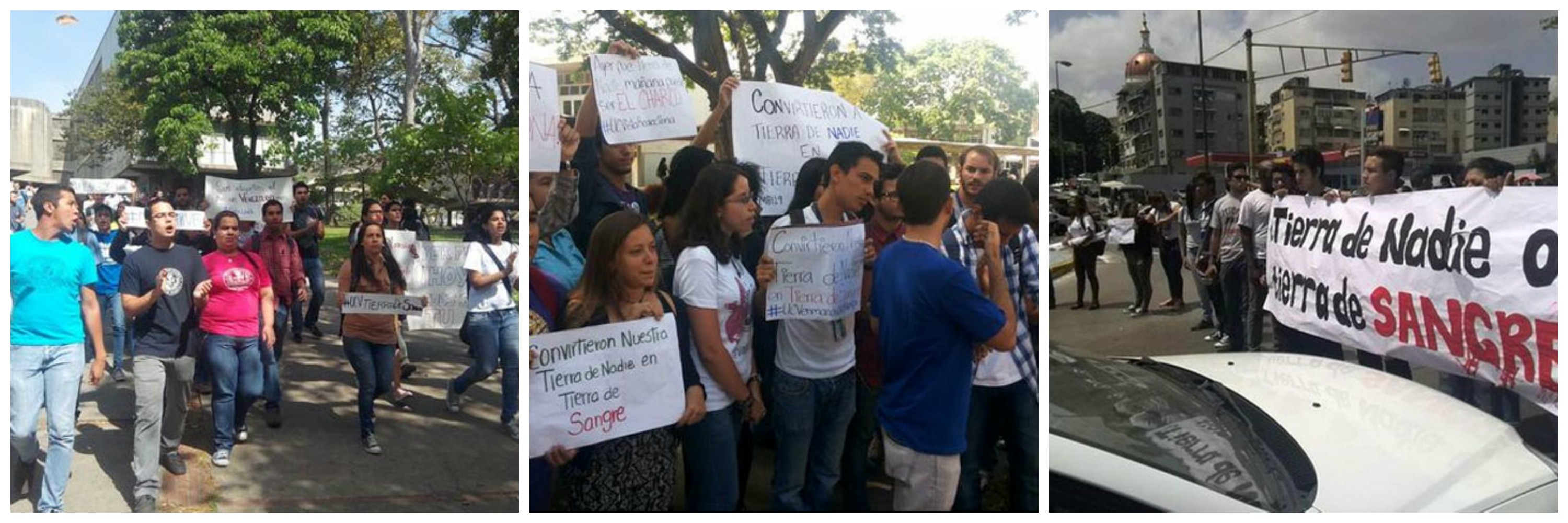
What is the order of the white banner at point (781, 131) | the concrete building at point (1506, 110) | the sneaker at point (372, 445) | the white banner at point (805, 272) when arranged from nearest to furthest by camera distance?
the white banner at point (805, 272)
the white banner at point (781, 131)
the concrete building at point (1506, 110)
the sneaker at point (372, 445)

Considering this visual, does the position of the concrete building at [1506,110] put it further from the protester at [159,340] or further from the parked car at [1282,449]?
the protester at [159,340]

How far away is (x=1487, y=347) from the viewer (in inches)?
166

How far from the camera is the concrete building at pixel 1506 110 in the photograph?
4.32 meters

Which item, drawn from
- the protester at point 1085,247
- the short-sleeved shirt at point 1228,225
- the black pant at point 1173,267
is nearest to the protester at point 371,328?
the protester at point 1085,247

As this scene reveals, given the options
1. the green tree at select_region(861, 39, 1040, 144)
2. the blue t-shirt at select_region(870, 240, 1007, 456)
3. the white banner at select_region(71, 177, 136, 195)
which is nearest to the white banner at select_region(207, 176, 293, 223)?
the white banner at select_region(71, 177, 136, 195)

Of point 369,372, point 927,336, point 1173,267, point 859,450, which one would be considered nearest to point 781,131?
point 927,336

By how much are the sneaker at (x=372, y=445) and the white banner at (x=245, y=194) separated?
1085 millimetres

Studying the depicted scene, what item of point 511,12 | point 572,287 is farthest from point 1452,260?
point 511,12

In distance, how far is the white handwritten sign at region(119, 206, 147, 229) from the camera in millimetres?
4418

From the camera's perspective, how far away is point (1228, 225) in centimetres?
505

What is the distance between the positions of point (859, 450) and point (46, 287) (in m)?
3.30

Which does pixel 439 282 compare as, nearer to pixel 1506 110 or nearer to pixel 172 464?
pixel 172 464

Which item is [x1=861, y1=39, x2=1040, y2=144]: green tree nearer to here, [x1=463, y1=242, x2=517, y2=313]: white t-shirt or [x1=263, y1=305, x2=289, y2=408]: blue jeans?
[x1=463, y1=242, x2=517, y2=313]: white t-shirt

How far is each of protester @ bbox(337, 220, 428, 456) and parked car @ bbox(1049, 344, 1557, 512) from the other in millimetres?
2932
